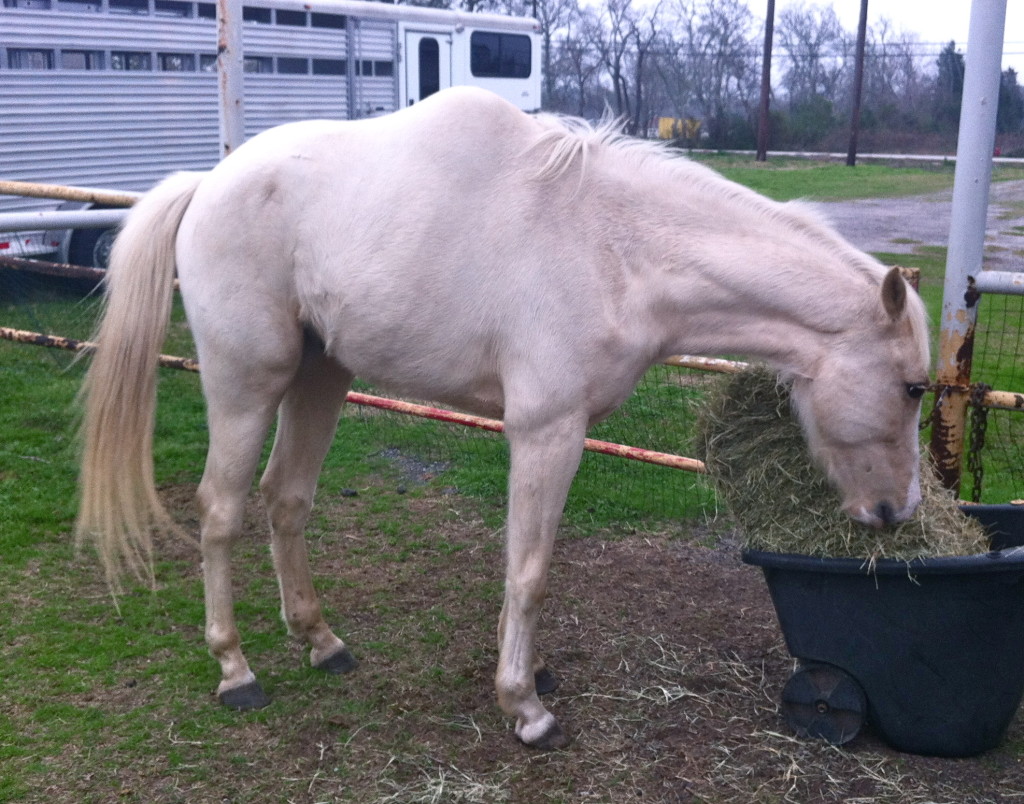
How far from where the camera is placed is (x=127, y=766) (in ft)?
9.55

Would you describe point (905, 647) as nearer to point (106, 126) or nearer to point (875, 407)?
point (875, 407)

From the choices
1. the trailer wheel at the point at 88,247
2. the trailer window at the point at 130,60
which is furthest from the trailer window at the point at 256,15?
the trailer wheel at the point at 88,247

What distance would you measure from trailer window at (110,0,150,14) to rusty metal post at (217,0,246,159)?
5828 millimetres

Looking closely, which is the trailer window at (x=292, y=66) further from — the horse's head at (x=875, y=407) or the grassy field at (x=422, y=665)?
the horse's head at (x=875, y=407)

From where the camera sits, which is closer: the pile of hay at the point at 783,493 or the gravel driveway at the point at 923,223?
the pile of hay at the point at 783,493

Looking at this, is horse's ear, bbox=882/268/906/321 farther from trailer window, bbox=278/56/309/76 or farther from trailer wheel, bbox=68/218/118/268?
trailer window, bbox=278/56/309/76

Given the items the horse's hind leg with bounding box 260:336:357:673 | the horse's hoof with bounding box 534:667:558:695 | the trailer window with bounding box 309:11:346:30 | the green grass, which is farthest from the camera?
the green grass

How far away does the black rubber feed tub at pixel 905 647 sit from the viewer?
2799mm

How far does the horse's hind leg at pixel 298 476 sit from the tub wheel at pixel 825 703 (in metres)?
1.51

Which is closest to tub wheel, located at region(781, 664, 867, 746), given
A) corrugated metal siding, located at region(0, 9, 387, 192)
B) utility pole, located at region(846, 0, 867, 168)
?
corrugated metal siding, located at region(0, 9, 387, 192)

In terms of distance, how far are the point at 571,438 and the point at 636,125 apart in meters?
22.0

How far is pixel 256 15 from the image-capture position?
1146 centimetres

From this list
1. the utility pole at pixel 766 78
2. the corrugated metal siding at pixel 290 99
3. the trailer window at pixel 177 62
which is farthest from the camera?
the utility pole at pixel 766 78

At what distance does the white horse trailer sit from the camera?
9.30 m
